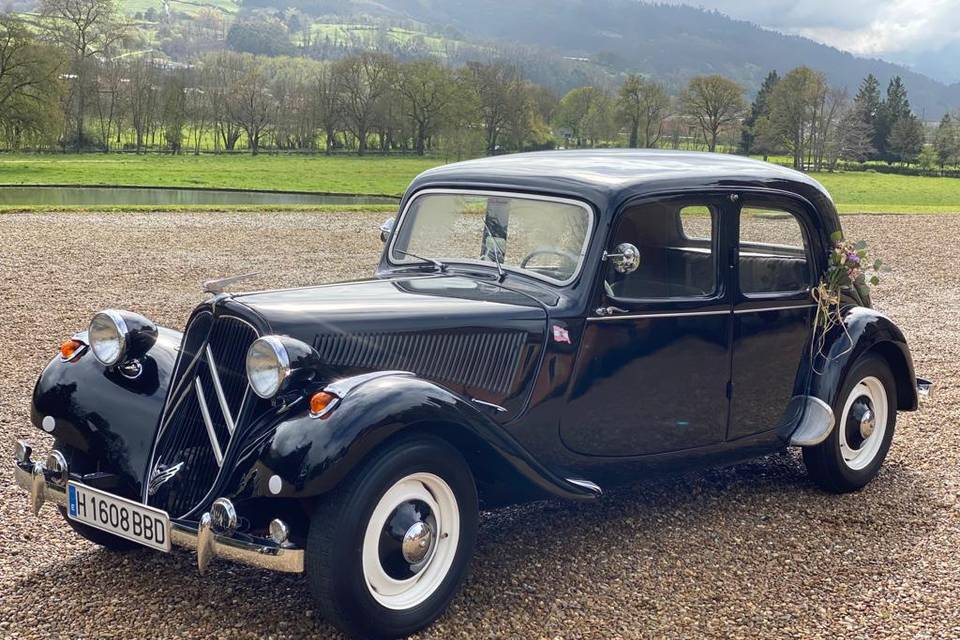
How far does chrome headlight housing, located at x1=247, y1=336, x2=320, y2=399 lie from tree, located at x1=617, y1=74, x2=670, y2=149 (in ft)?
224

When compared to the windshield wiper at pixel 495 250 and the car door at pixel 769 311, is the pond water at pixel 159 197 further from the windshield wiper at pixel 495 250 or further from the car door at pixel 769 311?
the car door at pixel 769 311

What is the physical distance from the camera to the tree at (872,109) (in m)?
81.2

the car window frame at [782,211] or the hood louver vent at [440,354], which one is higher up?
the car window frame at [782,211]

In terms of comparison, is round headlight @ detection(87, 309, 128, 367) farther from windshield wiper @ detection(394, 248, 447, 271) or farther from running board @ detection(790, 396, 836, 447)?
running board @ detection(790, 396, 836, 447)

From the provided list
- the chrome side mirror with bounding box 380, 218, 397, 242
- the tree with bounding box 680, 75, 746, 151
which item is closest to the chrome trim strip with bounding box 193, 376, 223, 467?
the chrome side mirror with bounding box 380, 218, 397, 242

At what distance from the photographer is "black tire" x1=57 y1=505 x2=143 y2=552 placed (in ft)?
13.9

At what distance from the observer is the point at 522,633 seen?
370cm

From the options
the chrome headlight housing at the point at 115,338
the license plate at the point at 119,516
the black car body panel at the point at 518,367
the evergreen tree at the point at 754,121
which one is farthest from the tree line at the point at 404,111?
the license plate at the point at 119,516

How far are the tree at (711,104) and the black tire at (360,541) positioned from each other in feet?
232

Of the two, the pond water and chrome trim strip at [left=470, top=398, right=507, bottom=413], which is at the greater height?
chrome trim strip at [left=470, top=398, right=507, bottom=413]

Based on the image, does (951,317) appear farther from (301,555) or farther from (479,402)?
(301,555)

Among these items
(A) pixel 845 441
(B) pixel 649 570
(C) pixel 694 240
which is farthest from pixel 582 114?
(B) pixel 649 570

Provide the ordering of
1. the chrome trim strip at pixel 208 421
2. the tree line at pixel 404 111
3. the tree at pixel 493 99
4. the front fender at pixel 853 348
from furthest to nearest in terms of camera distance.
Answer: the tree line at pixel 404 111, the tree at pixel 493 99, the front fender at pixel 853 348, the chrome trim strip at pixel 208 421

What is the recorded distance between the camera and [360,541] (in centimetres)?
339
